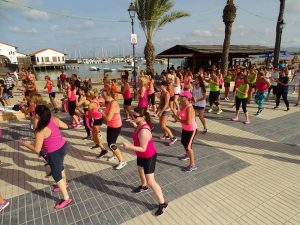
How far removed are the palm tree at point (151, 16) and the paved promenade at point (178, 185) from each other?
10536 millimetres

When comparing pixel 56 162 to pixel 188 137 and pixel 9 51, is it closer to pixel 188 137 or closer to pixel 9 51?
pixel 188 137

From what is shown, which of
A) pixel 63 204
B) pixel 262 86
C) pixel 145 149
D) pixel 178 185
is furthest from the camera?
pixel 262 86

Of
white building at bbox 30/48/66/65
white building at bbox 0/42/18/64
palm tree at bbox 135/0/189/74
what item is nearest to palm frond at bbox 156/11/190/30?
palm tree at bbox 135/0/189/74

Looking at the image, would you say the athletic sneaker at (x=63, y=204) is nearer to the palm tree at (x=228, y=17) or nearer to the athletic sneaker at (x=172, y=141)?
the athletic sneaker at (x=172, y=141)

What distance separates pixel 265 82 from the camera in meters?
8.80

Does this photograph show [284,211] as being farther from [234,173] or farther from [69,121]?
[69,121]

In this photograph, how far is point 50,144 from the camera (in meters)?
3.71

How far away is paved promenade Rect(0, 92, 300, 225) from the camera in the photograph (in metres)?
3.71

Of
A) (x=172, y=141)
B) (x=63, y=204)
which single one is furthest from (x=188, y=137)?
(x=63, y=204)

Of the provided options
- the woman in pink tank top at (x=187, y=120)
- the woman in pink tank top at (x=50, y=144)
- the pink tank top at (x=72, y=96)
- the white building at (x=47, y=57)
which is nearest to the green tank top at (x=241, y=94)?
the woman in pink tank top at (x=187, y=120)

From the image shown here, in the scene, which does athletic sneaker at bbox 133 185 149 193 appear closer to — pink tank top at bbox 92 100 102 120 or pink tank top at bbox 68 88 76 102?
pink tank top at bbox 92 100 102 120

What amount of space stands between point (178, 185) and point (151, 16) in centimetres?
1465

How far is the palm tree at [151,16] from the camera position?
1622 cm

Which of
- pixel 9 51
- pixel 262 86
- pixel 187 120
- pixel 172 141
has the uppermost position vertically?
pixel 9 51
